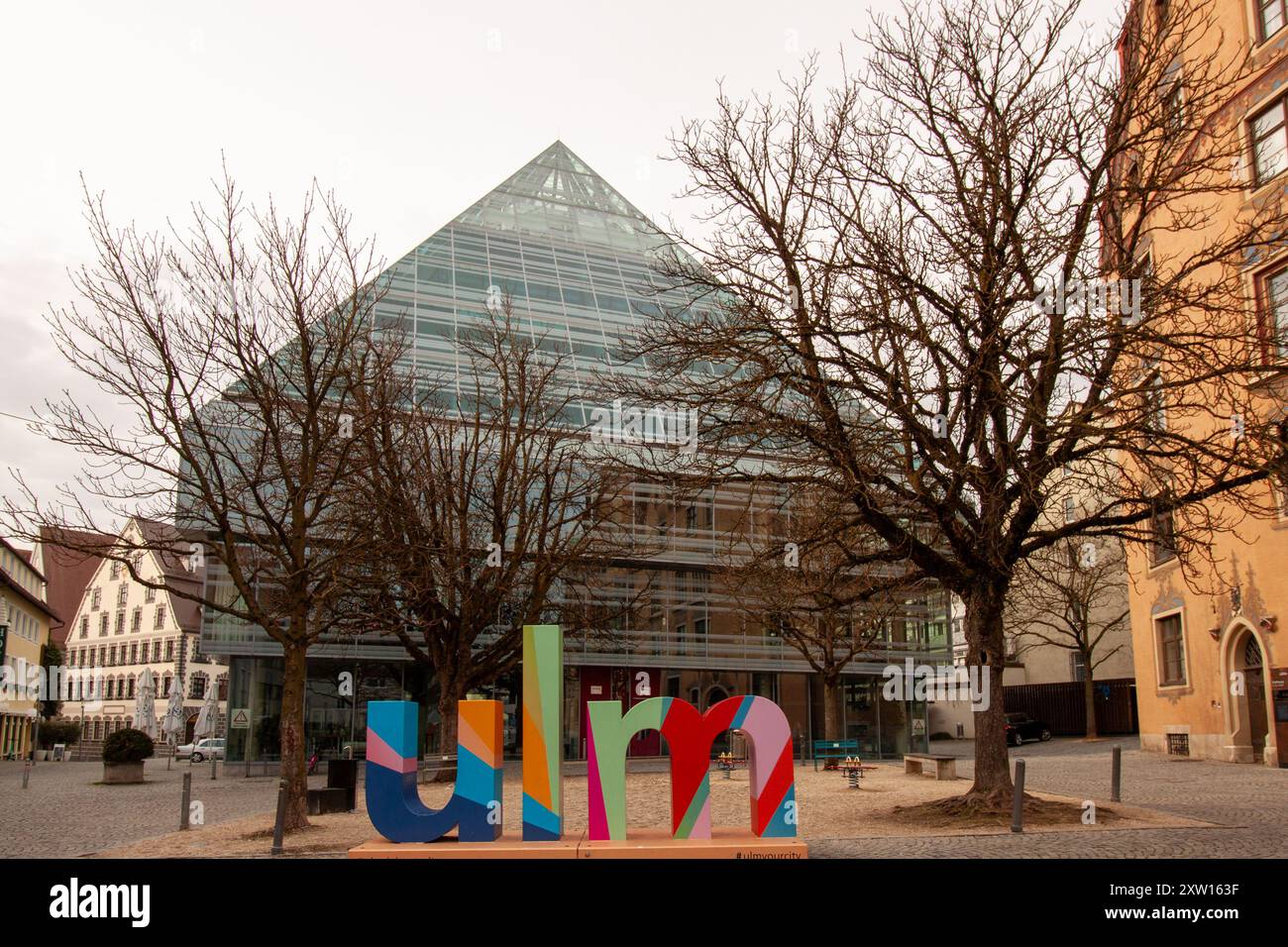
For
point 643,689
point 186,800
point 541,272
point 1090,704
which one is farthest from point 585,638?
point 1090,704

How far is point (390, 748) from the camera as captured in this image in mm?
11664

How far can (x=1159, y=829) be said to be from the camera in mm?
14492

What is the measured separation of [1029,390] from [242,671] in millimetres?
26127

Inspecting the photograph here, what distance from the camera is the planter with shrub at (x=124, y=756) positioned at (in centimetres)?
3036

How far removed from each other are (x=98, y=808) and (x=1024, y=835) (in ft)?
60.1

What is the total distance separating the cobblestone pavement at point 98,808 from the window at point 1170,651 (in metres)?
26.1

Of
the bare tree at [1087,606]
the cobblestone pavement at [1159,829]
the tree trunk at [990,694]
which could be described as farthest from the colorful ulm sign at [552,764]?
the bare tree at [1087,606]

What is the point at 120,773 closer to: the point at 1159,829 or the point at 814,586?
the point at 814,586

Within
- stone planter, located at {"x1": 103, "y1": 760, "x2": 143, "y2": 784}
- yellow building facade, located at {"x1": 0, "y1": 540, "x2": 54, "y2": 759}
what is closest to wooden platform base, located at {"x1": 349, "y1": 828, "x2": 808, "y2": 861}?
stone planter, located at {"x1": 103, "y1": 760, "x2": 143, "y2": 784}
